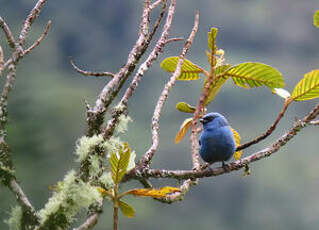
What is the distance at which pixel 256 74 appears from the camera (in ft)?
4.09

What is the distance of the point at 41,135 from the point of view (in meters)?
10.9

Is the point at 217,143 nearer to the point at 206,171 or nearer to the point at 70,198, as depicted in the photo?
the point at 206,171

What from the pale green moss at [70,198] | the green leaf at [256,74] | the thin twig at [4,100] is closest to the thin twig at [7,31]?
the thin twig at [4,100]

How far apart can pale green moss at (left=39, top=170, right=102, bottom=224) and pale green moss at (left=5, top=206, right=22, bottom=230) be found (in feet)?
0.19

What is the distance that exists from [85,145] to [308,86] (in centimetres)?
63

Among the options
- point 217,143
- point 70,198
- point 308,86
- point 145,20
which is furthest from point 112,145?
point 217,143

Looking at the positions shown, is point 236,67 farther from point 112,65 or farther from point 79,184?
point 112,65

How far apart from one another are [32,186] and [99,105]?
39.1 feet

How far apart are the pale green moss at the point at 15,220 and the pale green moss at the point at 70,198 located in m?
0.06

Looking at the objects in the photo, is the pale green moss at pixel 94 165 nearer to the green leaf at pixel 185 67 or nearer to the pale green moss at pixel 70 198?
the pale green moss at pixel 70 198

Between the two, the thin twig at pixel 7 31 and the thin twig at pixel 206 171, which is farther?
the thin twig at pixel 7 31

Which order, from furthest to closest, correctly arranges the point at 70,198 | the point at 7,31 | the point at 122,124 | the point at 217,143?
the point at 217,143, the point at 7,31, the point at 122,124, the point at 70,198

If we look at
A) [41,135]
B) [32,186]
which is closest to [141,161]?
[41,135]

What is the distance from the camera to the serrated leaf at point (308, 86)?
122cm
